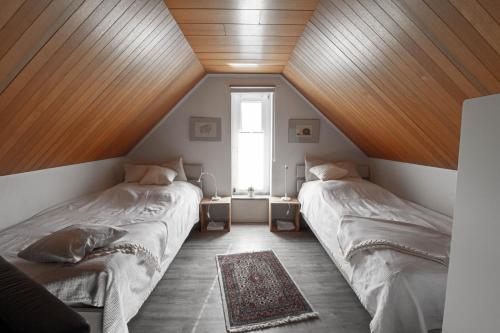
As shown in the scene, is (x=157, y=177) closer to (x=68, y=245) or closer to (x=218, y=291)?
(x=218, y=291)

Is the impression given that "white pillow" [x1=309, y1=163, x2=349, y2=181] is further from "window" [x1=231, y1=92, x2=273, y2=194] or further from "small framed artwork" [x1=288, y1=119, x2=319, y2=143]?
"window" [x1=231, y1=92, x2=273, y2=194]

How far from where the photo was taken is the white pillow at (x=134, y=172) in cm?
362

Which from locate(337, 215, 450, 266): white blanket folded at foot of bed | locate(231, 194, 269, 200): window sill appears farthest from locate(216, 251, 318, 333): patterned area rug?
locate(231, 194, 269, 200): window sill

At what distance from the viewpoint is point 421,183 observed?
115 inches

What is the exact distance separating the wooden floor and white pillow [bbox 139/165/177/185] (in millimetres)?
873

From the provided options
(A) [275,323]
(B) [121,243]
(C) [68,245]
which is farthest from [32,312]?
(A) [275,323]

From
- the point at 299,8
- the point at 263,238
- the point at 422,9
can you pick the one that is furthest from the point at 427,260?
the point at 263,238

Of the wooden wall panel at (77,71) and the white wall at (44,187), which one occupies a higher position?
the wooden wall panel at (77,71)

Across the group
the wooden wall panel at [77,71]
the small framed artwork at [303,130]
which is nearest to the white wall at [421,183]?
the small framed artwork at [303,130]

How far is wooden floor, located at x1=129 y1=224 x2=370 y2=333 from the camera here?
190cm

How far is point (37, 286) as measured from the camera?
921 mm

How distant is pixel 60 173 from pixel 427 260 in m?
3.36

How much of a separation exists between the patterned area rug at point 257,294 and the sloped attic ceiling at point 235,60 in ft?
6.07

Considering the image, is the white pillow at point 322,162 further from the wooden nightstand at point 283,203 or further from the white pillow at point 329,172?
the wooden nightstand at point 283,203
